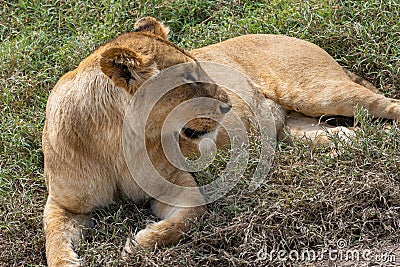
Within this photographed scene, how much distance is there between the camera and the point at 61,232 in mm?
3979

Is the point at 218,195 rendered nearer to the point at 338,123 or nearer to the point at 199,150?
the point at 199,150

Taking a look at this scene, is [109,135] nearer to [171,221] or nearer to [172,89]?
[172,89]

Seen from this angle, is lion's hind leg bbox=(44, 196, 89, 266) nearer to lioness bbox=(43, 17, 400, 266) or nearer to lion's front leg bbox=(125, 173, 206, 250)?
lioness bbox=(43, 17, 400, 266)

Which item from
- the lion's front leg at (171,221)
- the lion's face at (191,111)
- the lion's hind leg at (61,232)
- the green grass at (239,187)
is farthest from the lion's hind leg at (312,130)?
the lion's hind leg at (61,232)

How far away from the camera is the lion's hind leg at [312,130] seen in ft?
14.8

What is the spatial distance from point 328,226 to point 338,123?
1088mm

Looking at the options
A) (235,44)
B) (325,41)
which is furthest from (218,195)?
(325,41)

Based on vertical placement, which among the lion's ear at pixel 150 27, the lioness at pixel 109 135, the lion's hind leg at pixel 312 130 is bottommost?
the lion's hind leg at pixel 312 130

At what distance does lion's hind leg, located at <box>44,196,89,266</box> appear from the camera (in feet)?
12.6

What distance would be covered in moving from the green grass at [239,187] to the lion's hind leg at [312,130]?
0.12m

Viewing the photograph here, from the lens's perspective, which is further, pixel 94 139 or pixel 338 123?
pixel 338 123

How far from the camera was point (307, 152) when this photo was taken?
441 cm

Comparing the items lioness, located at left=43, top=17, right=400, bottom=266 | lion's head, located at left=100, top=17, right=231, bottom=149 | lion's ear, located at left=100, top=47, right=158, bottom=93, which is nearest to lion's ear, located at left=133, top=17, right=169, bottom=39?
lioness, located at left=43, top=17, right=400, bottom=266

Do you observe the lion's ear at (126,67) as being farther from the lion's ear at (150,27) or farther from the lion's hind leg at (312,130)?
the lion's hind leg at (312,130)
